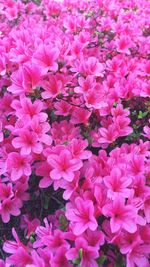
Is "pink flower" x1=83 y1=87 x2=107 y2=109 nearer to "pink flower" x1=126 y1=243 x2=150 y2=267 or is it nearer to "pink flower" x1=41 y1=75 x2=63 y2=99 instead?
"pink flower" x1=41 y1=75 x2=63 y2=99

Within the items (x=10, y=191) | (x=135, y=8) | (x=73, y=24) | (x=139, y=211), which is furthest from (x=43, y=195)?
(x=135, y=8)

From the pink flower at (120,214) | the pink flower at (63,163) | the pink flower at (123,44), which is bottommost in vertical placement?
the pink flower at (120,214)

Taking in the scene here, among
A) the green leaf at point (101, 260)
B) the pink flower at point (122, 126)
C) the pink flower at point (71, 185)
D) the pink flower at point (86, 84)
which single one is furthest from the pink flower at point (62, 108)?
the green leaf at point (101, 260)

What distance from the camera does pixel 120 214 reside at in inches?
55.7

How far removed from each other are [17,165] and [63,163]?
206 millimetres


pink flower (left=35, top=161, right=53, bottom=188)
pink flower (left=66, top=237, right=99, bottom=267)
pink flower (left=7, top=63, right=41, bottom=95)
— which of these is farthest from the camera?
pink flower (left=7, top=63, right=41, bottom=95)

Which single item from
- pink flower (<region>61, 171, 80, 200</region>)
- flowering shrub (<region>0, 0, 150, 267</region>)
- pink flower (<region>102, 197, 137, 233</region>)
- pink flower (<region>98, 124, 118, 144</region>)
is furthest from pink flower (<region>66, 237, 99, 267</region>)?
pink flower (<region>98, 124, 118, 144</region>)

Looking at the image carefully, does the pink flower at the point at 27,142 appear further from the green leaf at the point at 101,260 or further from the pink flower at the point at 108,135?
the green leaf at the point at 101,260

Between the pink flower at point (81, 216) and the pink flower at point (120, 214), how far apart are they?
5 centimetres

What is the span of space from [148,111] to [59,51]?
544mm

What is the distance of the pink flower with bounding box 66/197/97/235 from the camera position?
139cm

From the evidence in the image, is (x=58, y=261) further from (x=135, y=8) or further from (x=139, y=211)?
(x=135, y=8)

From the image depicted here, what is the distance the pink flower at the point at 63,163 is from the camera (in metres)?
1.58

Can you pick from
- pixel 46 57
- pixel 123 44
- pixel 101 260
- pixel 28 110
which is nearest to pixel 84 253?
pixel 101 260
